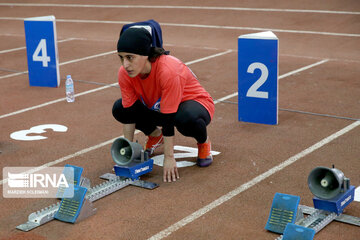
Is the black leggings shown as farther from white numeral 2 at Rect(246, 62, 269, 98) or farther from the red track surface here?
white numeral 2 at Rect(246, 62, 269, 98)

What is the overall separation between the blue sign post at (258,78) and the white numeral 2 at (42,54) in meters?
3.92

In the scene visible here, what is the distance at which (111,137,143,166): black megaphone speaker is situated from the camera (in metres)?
5.45

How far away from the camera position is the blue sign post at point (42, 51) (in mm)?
9570

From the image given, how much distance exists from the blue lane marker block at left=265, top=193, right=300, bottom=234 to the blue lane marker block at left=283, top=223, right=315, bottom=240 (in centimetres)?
36

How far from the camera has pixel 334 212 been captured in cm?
457

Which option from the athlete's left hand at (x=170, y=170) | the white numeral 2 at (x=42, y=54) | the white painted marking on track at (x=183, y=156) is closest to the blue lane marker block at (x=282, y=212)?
the athlete's left hand at (x=170, y=170)

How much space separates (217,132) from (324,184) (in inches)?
105

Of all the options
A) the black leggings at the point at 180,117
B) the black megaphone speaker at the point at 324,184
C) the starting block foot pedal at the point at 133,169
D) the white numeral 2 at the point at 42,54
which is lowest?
the starting block foot pedal at the point at 133,169

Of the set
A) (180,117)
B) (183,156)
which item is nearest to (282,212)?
(180,117)

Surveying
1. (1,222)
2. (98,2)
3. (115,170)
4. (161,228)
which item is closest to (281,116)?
(115,170)

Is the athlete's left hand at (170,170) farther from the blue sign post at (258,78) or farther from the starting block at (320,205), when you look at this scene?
the blue sign post at (258,78)

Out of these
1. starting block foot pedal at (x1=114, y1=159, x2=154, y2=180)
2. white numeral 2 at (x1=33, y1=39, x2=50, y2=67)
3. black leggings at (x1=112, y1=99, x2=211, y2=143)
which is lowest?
starting block foot pedal at (x1=114, y1=159, x2=154, y2=180)

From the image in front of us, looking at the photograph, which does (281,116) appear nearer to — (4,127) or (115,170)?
(115,170)

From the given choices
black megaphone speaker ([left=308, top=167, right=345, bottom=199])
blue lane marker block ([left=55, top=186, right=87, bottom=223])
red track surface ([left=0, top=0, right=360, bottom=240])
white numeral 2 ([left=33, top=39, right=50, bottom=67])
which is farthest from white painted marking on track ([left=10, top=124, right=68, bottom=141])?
black megaphone speaker ([left=308, top=167, right=345, bottom=199])
